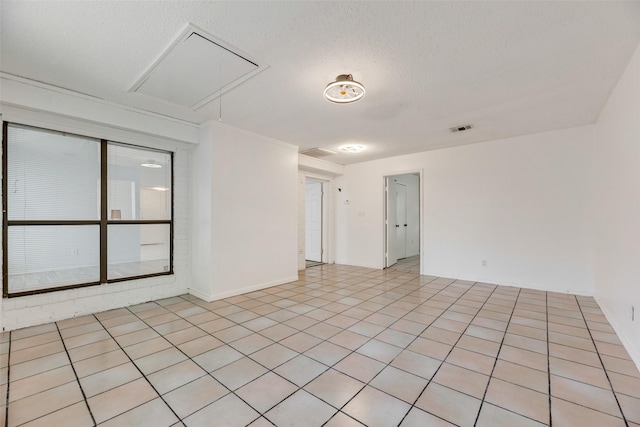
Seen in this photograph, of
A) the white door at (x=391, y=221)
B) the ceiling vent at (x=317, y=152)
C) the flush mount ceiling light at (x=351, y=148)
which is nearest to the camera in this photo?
the flush mount ceiling light at (x=351, y=148)

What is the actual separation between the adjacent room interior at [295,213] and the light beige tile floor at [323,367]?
2cm

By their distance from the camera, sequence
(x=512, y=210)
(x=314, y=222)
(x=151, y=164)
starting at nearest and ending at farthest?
(x=151, y=164) → (x=512, y=210) → (x=314, y=222)

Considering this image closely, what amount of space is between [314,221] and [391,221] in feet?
6.62

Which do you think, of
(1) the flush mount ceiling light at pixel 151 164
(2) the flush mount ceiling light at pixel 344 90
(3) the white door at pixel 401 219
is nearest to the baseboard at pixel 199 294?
(1) the flush mount ceiling light at pixel 151 164

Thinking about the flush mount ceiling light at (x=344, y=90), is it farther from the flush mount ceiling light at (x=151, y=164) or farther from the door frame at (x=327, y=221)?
the door frame at (x=327, y=221)

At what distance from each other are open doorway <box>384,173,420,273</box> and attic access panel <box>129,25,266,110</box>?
4.40 metres

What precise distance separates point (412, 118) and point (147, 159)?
12.4 ft

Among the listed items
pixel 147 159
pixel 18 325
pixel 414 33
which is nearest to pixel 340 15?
pixel 414 33

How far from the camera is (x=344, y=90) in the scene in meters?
2.66

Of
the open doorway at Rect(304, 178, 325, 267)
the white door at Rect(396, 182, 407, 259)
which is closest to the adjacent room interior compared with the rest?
the open doorway at Rect(304, 178, 325, 267)

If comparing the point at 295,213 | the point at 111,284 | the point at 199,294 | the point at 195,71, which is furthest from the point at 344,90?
the point at 111,284

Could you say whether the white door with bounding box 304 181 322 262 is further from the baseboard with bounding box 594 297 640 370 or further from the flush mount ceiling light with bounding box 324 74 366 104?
the baseboard with bounding box 594 297 640 370

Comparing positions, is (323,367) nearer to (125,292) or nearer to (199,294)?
(199,294)

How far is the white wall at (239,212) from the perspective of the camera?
3.89 m
